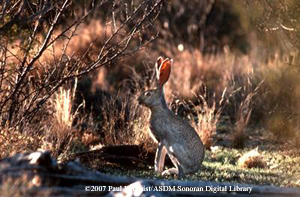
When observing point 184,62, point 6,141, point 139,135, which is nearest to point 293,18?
point 139,135

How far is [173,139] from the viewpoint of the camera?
7598 millimetres

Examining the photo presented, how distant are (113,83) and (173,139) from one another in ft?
24.5

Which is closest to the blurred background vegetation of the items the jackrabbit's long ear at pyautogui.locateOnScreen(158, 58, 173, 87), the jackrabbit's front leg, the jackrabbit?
the jackrabbit's long ear at pyautogui.locateOnScreen(158, 58, 173, 87)

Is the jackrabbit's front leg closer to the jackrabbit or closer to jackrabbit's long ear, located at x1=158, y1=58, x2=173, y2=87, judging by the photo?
the jackrabbit

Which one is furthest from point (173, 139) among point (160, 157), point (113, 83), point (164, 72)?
point (113, 83)

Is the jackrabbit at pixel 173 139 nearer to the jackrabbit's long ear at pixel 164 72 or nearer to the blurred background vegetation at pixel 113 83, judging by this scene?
the jackrabbit's long ear at pixel 164 72

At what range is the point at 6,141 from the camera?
7555mm

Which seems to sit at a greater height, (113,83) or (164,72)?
(113,83)

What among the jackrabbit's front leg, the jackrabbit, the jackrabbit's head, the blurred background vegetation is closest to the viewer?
the jackrabbit

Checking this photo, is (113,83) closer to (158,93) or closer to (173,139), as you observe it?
(158,93)

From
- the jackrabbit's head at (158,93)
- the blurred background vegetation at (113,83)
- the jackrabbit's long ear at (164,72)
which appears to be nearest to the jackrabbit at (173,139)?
the jackrabbit's head at (158,93)

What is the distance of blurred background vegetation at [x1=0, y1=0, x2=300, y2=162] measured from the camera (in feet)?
26.4

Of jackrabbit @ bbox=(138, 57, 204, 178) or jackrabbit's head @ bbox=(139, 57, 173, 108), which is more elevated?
jackrabbit's head @ bbox=(139, 57, 173, 108)

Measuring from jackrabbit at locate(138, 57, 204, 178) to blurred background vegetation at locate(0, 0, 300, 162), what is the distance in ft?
3.12
